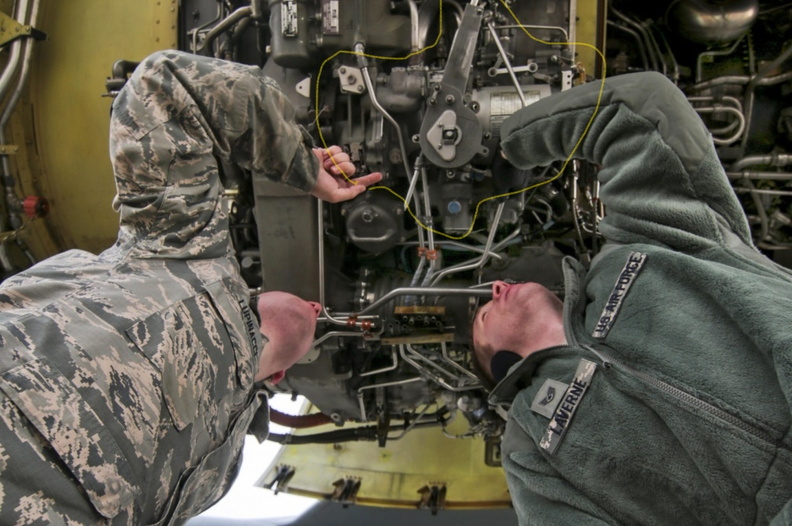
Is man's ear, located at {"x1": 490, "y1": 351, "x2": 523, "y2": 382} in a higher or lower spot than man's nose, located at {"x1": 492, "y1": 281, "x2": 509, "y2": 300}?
lower

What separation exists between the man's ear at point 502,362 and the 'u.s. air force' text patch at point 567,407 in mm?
327

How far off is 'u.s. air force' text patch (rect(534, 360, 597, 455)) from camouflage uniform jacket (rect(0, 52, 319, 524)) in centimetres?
86

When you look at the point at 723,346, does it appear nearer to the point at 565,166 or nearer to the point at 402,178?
the point at 565,166

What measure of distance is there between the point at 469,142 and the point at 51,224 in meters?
2.04

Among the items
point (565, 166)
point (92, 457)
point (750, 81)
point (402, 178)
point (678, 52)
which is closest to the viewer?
point (92, 457)

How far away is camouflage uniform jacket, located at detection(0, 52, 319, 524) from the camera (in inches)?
42.4

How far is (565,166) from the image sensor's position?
1999mm

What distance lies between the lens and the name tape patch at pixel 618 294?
1.42m

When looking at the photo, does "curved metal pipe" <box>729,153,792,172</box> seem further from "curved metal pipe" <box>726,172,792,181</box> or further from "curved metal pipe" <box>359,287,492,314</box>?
"curved metal pipe" <box>359,287,492,314</box>

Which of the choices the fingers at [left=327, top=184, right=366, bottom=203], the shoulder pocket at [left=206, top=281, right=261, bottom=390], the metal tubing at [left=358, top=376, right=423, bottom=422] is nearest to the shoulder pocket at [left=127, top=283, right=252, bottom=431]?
the shoulder pocket at [left=206, top=281, right=261, bottom=390]

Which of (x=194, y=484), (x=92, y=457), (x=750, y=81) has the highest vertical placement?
(x=750, y=81)

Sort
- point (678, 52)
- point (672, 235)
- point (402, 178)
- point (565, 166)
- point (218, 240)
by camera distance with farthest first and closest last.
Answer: point (678, 52) < point (402, 178) < point (565, 166) < point (218, 240) < point (672, 235)

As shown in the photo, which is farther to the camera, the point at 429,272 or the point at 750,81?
the point at 750,81

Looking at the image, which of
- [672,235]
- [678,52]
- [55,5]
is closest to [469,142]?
[672,235]
